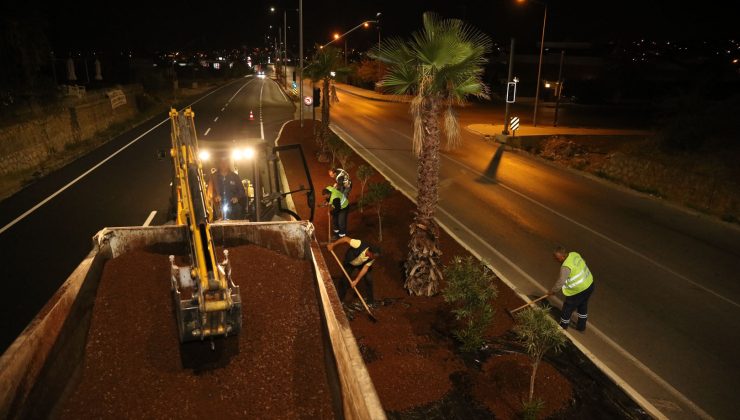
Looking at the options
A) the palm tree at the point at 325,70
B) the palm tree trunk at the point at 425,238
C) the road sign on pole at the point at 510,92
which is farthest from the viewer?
the road sign on pole at the point at 510,92

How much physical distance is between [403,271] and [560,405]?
391cm

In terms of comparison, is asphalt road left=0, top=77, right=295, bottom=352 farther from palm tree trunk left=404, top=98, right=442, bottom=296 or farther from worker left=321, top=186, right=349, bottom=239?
palm tree trunk left=404, top=98, right=442, bottom=296

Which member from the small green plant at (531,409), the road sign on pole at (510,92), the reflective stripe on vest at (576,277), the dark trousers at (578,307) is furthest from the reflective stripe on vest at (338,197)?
the road sign on pole at (510,92)

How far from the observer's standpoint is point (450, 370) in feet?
21.2

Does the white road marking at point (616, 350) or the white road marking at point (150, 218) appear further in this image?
the white road marking at point (150, 218)

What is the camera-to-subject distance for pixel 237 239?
738cm

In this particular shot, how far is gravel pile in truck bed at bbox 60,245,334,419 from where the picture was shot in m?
4.73

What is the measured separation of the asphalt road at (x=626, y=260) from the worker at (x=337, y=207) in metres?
3.15

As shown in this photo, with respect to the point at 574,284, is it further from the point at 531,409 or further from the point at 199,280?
the point at 199,280

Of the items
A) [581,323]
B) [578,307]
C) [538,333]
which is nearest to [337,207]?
[578,307]

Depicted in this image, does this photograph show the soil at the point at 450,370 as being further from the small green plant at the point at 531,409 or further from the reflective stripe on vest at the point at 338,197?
the reflective stripe on vest at the point at 338,197

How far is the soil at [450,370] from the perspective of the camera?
19.2 feet

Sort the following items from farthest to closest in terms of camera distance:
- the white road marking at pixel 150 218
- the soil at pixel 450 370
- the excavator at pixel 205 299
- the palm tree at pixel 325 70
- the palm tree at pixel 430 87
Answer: the palm tree at pixel 325 70 < the white road marking at pixel 150 218 < the palm tree at pixel 430 87 < the soil at pixel 450 370 < the excavator at pixel 205 299

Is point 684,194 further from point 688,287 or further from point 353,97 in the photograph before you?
point 353,97
